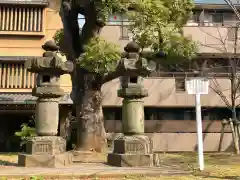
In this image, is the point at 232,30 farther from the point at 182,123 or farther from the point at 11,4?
the point at 11,4

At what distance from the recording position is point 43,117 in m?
10.3

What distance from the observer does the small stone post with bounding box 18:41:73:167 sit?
32.4 feet

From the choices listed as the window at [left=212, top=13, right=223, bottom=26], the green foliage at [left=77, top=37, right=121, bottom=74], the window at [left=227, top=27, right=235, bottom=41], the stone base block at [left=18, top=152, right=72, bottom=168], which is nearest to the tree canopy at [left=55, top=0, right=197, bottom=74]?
the green foliage at [left=77, top=37, right=121, bottom=74]

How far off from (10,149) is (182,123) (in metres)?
10.0

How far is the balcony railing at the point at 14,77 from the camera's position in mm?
18297

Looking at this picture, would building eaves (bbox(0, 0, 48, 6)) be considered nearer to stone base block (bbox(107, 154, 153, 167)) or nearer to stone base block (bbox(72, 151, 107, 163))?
stone base block (bbox(72, 151, 107, 163))

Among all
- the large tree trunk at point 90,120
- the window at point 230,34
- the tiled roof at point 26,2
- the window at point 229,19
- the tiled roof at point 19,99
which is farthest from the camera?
the window at point 229,19

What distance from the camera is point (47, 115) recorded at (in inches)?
404

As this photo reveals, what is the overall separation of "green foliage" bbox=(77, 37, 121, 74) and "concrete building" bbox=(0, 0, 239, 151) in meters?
6.56

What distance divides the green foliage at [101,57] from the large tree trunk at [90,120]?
1814 mm

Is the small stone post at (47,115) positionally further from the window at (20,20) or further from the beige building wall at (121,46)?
the window at (20,20)

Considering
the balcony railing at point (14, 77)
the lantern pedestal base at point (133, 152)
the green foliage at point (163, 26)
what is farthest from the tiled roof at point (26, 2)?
the lantern pedestal base at point (133, 152)

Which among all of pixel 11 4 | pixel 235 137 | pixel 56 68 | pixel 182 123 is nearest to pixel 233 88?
pixel 235 137

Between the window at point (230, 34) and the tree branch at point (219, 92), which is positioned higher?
the window at point (230, 34)
